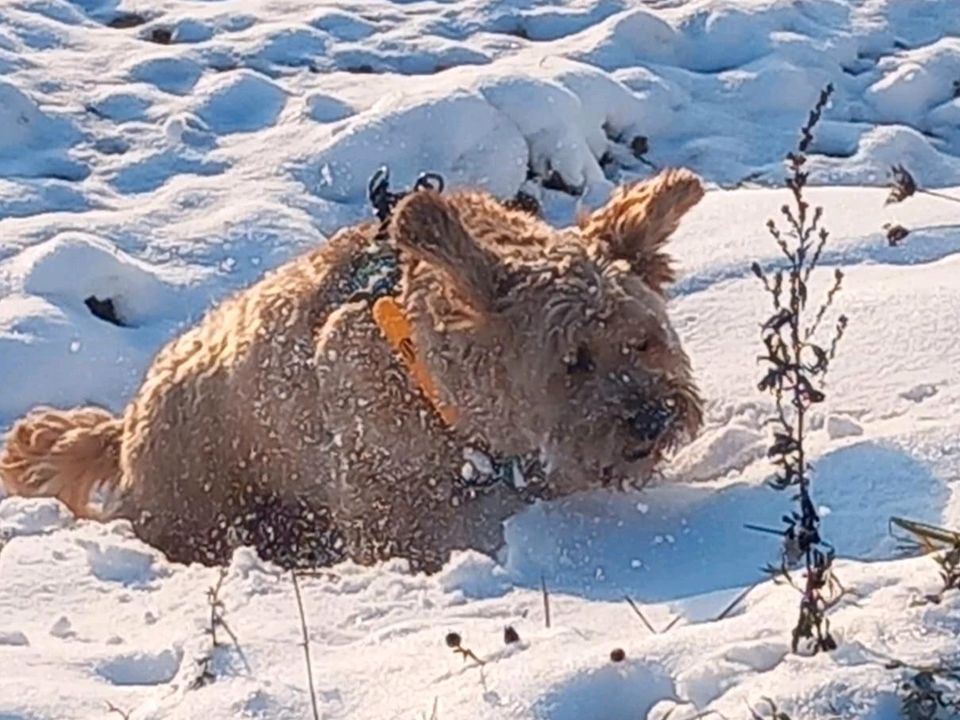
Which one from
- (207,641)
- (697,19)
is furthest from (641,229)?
(697,19)

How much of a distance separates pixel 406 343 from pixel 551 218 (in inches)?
119

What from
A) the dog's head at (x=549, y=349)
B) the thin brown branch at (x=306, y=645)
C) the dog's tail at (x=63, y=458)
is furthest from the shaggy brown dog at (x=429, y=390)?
the thin brown branch at (x=306, y=645)

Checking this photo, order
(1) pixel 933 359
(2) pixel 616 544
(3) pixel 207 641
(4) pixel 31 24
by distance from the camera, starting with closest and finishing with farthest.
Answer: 1. (3) pixel 207 641
2. (2) pixel 616 544
3. (1) pixel 933 359
4. (4) pixel 31 24

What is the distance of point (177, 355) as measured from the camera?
529 centimetres

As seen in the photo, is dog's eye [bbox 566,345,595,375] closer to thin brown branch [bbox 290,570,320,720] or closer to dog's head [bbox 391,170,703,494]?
dog's head [bbox 391,170,703,494]

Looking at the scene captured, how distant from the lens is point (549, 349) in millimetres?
4680

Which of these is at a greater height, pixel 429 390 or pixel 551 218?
pixel 429 390

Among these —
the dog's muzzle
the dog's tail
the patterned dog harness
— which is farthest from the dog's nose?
the dog's tail

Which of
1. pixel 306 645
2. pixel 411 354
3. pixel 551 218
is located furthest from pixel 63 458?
pixel 551 218

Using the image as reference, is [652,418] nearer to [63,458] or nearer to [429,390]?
[429,390]

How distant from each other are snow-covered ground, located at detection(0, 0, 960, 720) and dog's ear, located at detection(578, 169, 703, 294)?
42 cm

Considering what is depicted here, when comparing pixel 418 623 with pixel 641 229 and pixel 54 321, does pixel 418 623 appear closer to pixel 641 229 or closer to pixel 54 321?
pixel 641 229

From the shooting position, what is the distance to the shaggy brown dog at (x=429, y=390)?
4.63m

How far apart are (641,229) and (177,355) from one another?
Answer: 4.59 ft
